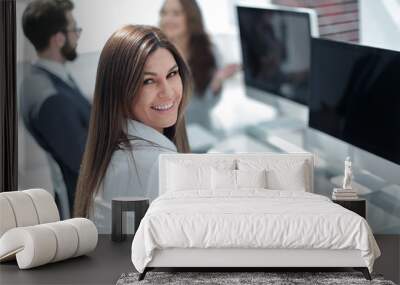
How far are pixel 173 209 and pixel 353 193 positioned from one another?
A: 244 centimetres

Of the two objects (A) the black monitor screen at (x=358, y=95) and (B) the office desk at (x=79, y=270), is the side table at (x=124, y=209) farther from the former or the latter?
(A) the black monitor screen at (x=358, y=95)

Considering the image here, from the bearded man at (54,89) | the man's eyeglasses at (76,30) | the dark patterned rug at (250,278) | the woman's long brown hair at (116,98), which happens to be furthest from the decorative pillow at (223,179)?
the man's eyeglasses at (76,30)

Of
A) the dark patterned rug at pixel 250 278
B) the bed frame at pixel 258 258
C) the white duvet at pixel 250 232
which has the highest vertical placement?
the white duvet at pixel 250 232

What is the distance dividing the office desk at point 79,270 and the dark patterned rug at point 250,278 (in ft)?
0.74

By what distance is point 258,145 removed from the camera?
8.44 m

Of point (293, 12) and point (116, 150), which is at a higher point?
point (293, 12)

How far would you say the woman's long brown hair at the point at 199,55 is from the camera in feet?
27.5

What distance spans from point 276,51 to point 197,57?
A: 0.81 m

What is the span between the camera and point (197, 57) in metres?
8.42

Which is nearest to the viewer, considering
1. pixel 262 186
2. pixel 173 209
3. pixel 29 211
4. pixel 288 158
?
pixel 173 209

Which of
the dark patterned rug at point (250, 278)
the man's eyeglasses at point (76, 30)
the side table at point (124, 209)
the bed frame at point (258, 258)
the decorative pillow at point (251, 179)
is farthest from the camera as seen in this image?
the man's eyeglasses at point (76, 30)

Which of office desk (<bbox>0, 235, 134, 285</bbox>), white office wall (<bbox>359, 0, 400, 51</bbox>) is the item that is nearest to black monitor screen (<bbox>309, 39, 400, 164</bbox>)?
white office wall (<bbox>359, 0, 400, 51</bbox>)

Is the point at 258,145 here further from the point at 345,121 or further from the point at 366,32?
the point at 366,32

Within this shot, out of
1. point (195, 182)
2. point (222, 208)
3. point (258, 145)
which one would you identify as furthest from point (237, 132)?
point (222, 208)
